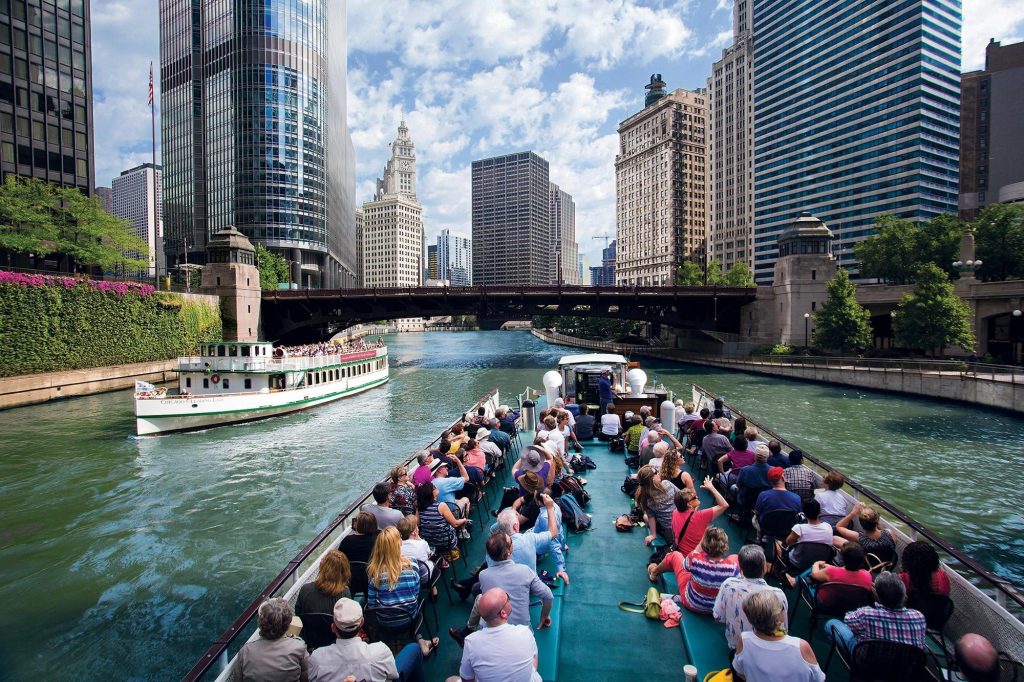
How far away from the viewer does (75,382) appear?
40.2 metres

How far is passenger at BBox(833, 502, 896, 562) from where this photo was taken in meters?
6.55

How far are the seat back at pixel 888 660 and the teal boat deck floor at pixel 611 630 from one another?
4.70ft

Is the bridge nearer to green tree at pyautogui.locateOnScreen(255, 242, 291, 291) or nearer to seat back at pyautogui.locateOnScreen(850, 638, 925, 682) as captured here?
green tree at pyautogui.locateOnScreen(255, 242, 291, 291)

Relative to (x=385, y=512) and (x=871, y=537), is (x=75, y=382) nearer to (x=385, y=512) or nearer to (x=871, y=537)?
(x=385, y=512)

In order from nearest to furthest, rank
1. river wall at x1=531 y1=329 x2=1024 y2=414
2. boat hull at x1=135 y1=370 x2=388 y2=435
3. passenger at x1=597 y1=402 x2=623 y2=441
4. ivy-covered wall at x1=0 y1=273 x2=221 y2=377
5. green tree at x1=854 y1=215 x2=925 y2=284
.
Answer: passenger at x1=597 y1=402 x2=623 y2=441, boat hull at x1=135 y1=370 x2=388 y2=435, river wall at x1=531 y1=329 x2=1024 y2=414, ivy-covered wall at x1=0 y1=273 x2=221 y2=377, green tree at x1=854 y1=215 x2=925 y2=284

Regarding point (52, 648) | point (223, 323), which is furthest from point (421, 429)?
point (223, 323)

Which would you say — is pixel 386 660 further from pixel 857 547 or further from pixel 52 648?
pixel 52 648

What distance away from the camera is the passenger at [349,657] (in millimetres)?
4504

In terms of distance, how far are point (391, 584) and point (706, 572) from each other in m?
3.52

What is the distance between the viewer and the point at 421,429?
30.9 meters

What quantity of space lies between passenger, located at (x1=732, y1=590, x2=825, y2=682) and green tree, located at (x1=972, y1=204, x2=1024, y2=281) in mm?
70132

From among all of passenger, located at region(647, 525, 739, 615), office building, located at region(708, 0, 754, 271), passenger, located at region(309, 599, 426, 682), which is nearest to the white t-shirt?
passenger, located at region(309, 599, 426, 682)

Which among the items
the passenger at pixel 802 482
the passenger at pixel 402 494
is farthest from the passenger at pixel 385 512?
the passenger at pixel 802 482

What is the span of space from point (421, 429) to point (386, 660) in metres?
26.6
